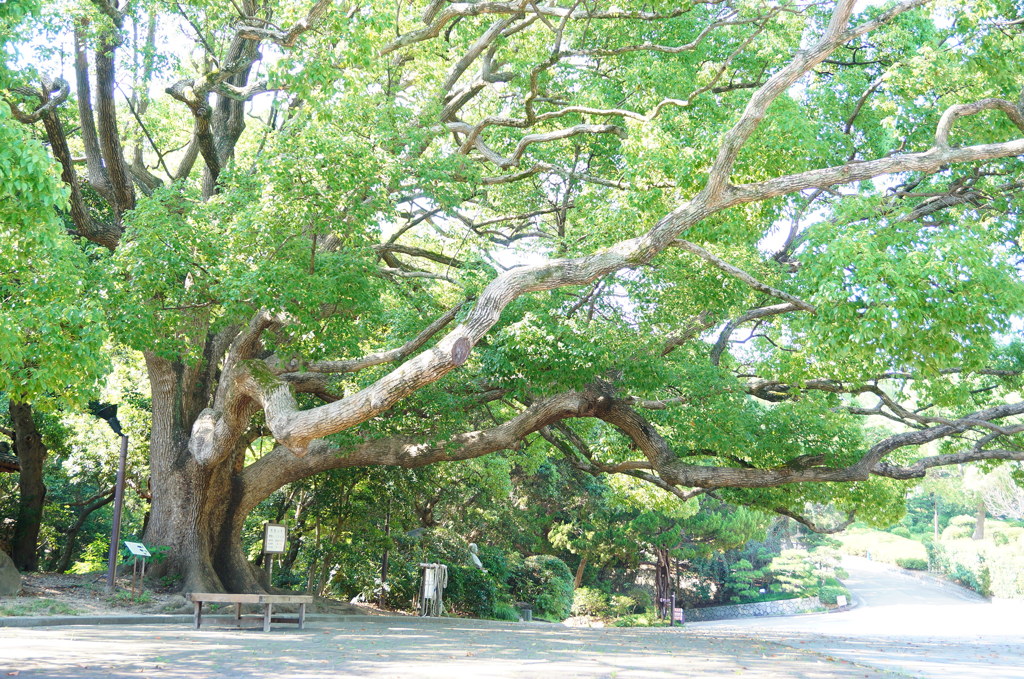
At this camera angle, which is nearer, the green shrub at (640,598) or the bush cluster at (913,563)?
the green shrub at (640,598)

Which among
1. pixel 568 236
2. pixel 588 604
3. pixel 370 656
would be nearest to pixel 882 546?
pixel 588 604

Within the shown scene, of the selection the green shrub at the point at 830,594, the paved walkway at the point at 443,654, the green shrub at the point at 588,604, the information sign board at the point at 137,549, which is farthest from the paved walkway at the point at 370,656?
the green shrub at the point at 830,594

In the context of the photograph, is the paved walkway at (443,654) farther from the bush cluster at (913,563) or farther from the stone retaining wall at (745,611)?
the bush cluster at (913,563)

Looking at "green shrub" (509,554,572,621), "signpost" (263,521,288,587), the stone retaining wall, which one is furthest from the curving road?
"signpost" (263,521,288,587)

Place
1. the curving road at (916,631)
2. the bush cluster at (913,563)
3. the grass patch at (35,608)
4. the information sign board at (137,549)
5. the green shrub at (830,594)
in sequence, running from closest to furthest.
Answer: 1. the curving road at (916,631)
2. the grass patch at (35,608)
3. the information sign board at (137,549)
4. the green shrub at (830,594)
5. the bush cluster at (913,563)

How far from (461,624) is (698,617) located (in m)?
20.2

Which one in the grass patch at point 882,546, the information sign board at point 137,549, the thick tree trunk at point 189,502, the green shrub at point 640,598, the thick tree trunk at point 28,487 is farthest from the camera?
the grass patch at point 882,546

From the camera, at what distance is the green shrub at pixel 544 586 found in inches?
977

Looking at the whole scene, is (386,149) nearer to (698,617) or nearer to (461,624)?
(461,624)

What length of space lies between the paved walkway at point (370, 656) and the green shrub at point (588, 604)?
51.0 feet

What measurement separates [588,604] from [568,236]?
16381 millimetres

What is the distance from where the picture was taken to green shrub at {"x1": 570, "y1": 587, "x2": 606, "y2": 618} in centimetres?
2681

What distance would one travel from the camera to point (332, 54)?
433 inches

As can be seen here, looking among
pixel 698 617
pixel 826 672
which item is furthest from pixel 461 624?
pixel 698 617
